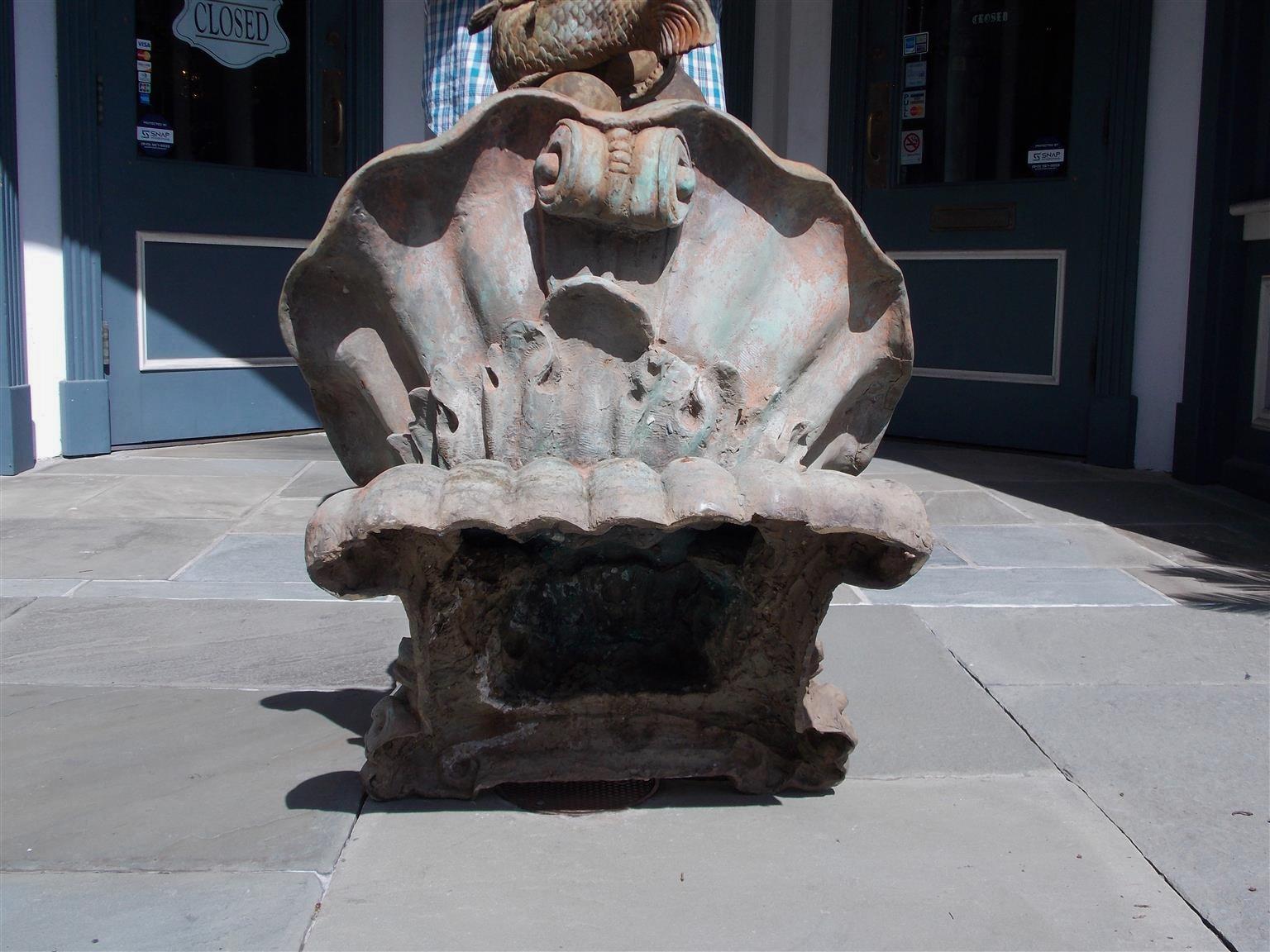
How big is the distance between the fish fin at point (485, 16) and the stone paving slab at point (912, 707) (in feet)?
5.66

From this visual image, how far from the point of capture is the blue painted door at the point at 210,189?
621 cm

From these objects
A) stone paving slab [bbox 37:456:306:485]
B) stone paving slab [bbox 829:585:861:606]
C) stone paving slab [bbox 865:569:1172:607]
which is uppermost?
stone paving slab [bbox 37:456:306:485]

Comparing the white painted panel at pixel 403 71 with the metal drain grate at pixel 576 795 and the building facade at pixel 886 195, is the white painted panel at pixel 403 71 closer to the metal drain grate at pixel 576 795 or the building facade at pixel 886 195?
the building facade at pixel 886 195

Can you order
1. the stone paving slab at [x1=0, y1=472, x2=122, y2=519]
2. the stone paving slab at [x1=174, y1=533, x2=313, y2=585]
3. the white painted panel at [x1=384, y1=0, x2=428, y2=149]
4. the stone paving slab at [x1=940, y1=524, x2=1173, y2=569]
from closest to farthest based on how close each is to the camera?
the stone paving slab at [x1=174, y1=533, x2=313, y2=585]
the stone paving slab at [x1=940, y1=524, x2=1173, y2=569]
the stone paving slab at [x1=0, y1=472, x2=122, y2=519]
the white painted panel at [x1=384, y1=0, x2=428, y2=149]

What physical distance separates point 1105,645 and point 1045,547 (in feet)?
3.97

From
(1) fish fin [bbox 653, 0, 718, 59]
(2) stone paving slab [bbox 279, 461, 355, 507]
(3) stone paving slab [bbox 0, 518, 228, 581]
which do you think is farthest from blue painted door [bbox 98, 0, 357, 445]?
(1) fish fin [bbox 653, 0, 718, 59]

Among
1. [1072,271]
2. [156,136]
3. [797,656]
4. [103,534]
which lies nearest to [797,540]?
[797,656]

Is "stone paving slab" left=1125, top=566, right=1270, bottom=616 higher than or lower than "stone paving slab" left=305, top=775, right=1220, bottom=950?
higher

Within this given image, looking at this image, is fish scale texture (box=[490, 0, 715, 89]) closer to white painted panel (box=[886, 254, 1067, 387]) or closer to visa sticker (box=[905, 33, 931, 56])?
white painted panel (box=[886, 254, 1067, 387])

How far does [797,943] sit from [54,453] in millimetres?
5304

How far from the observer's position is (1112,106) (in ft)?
20.2

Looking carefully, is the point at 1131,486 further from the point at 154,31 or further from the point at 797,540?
the point at 154,31

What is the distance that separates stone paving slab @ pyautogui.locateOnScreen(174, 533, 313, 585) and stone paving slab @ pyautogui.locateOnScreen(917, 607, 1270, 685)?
78.8 inches

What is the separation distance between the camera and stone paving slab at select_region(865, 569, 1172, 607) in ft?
12.7
